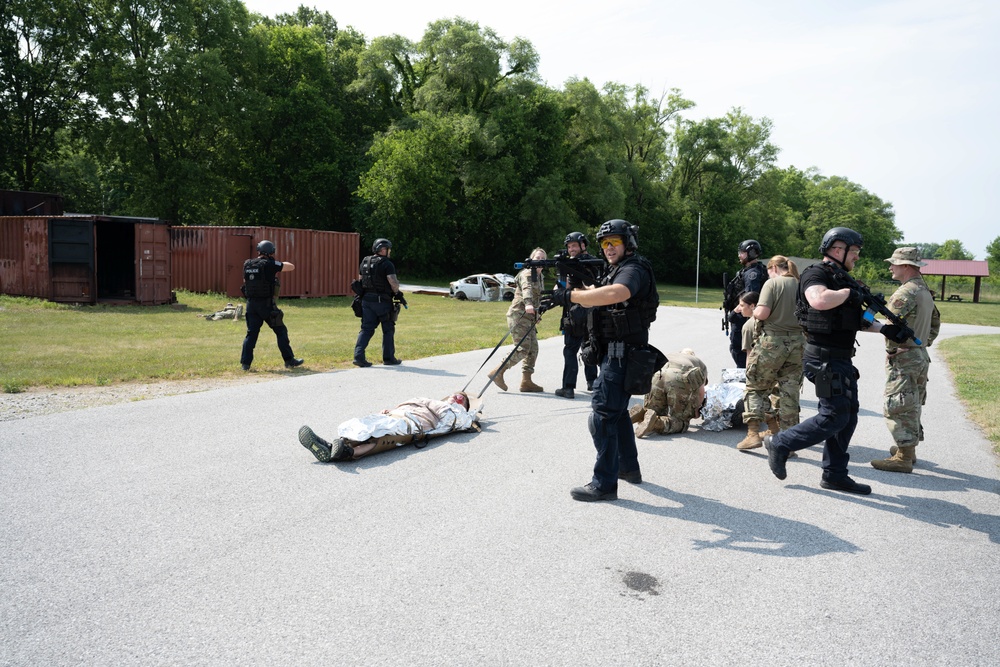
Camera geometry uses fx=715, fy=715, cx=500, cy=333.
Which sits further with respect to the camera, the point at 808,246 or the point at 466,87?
the point at 808,246

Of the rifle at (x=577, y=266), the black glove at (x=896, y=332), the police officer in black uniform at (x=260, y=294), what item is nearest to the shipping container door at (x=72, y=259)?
the police officer in black uniform at (x=260, y=294)

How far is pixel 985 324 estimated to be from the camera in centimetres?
2856

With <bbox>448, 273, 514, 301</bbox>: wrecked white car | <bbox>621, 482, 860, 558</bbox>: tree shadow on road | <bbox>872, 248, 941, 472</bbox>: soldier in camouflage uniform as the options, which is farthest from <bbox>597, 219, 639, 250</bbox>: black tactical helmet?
<bbox>448, 273, 514, 301</bbox>: wrecked white car

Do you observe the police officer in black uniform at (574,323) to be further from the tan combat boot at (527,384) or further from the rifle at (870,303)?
the rifle at (870,303)

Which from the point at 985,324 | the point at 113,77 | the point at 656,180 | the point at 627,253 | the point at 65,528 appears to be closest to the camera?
Result: the point at 65,528

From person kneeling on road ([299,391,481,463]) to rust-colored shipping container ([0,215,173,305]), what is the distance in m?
18.0

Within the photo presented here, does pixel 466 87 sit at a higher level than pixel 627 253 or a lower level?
higher

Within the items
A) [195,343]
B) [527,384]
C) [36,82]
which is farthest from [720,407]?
[36,82]

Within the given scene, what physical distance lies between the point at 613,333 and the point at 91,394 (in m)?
6.86

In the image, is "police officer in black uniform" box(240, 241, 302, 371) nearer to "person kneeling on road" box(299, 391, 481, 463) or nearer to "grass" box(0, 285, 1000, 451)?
"grass" box(0, 285, 1000, 451)

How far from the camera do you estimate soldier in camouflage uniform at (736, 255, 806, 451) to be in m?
6.51

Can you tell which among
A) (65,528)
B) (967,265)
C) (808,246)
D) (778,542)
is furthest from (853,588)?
(808,246)

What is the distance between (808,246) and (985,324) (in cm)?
5131

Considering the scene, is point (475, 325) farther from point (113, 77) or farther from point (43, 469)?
point (113, 77)
